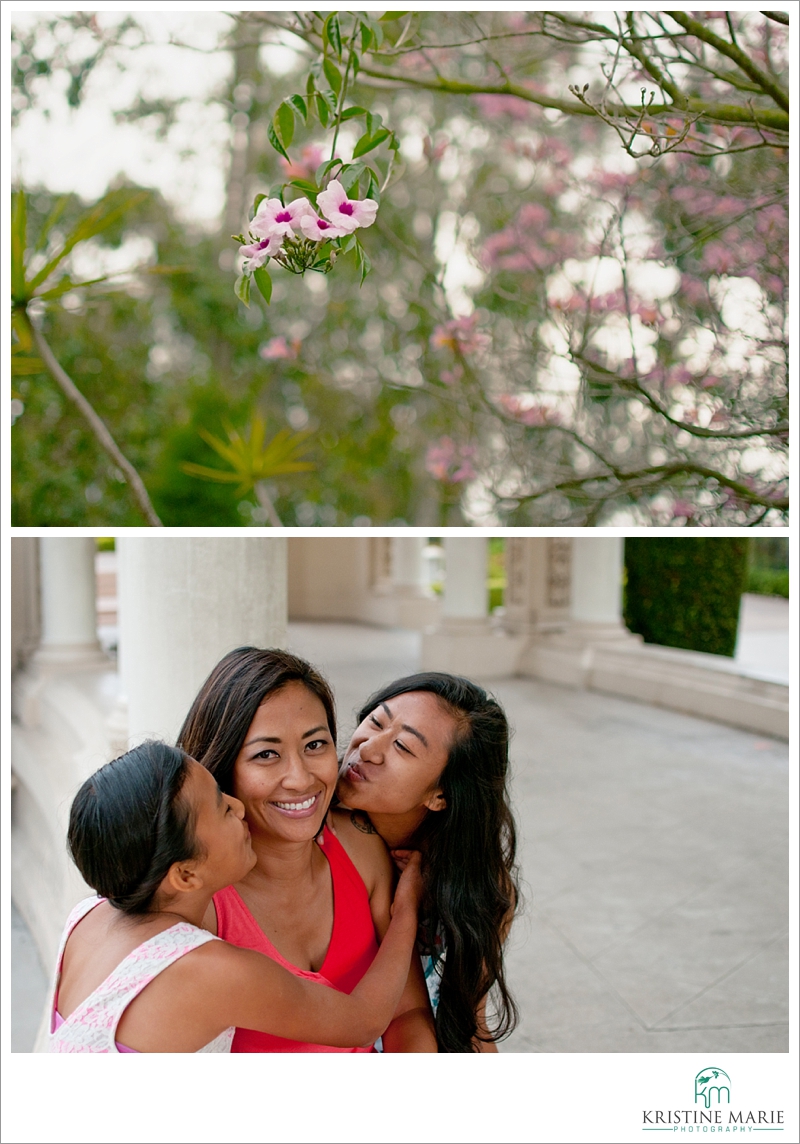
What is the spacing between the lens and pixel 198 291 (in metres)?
9.16

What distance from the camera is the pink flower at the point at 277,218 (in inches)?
41.7

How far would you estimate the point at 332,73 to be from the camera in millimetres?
1155

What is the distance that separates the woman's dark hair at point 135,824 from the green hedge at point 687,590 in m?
7.62

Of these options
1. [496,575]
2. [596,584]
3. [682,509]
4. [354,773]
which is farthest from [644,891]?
[496,575]

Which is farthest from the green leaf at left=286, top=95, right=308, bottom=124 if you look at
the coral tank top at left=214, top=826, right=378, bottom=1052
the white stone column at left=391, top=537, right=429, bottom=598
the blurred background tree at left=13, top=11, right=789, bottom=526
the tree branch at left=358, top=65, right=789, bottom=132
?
the white stone column at left=391, top=537, right=429, bottom=598

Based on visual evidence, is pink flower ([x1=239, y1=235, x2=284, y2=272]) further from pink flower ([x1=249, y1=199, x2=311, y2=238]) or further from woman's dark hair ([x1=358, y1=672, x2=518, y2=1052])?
woman's dark hair ([x1=358, y1=672, x2=518, y2=1052])

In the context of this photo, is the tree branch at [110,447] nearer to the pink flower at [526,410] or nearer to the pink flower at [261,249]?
the pink flower at [261,249]

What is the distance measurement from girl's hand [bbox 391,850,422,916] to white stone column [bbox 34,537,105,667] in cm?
486

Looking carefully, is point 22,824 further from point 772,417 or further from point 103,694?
point 772,417

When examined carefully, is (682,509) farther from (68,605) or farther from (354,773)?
(68,605)

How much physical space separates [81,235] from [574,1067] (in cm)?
170

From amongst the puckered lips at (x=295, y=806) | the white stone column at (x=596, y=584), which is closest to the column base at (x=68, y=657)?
the white stone column at (x=596, y=584)

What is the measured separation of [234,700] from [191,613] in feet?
2.40

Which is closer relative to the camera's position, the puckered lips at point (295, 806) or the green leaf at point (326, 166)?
the green leaf at point (326, 166)
